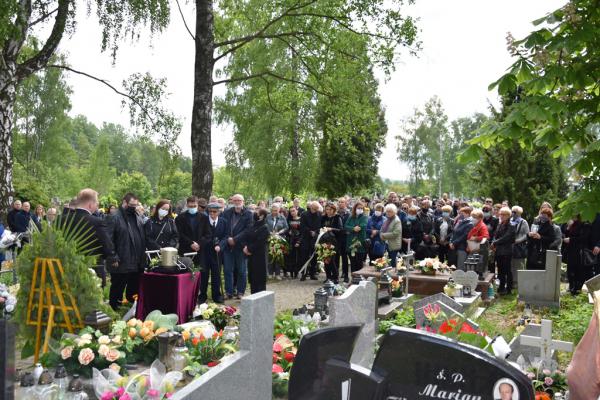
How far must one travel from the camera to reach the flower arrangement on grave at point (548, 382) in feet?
15.5

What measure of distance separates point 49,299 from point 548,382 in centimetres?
498

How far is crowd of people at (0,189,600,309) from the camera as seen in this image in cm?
852

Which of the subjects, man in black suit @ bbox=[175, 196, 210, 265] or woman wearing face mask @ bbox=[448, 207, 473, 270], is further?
woman wearing face mask @ bbox=[448, 207, 473, 270]

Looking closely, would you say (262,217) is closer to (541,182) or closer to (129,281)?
(129,281)

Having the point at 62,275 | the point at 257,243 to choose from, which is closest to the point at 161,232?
the point at 257,243

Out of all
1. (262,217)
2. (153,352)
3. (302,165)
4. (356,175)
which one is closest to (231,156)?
(302,165)

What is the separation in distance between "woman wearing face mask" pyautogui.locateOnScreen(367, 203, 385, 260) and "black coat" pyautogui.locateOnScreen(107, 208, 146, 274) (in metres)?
5.65

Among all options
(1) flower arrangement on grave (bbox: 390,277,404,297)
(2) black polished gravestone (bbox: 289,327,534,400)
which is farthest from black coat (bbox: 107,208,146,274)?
(2) black polished gravestone (bbox: 289,327,534,400)

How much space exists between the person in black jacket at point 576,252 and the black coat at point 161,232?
766cm

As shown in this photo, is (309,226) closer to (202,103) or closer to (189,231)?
(202,103)

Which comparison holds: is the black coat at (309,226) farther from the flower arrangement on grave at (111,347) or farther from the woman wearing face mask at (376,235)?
the flower arrangement on grave at (111,347)

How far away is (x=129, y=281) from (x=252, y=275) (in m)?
A: 2.20

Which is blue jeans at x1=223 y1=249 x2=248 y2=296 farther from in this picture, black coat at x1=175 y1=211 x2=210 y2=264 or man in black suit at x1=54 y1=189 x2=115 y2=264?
man in black suit at x1=54 y1=189 x2=115 y2=264

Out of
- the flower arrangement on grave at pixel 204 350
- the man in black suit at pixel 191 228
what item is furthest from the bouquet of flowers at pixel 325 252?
the flower arrangement on grave at pixel 204 350
